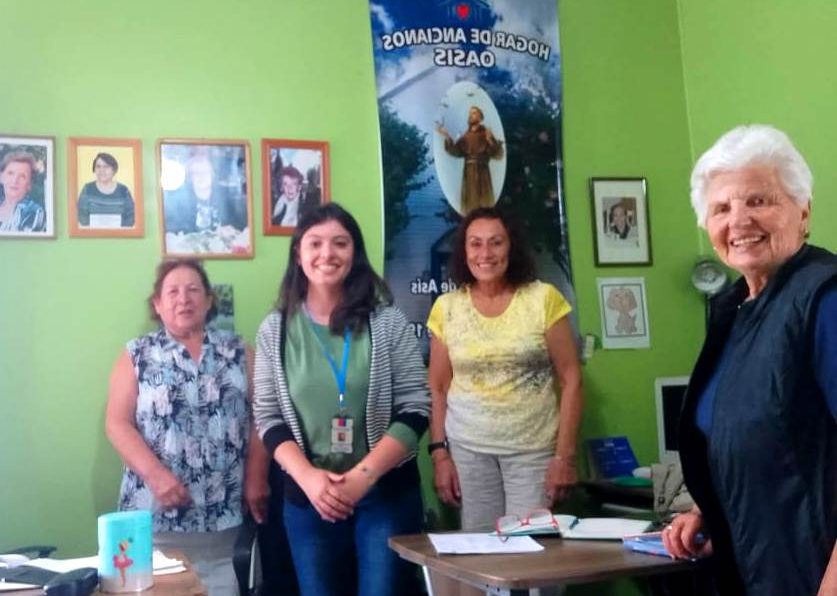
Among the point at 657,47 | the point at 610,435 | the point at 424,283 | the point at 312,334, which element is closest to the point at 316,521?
the point at 312,334

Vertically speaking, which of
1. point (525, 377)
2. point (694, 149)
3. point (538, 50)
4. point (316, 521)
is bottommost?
point (316, 521)

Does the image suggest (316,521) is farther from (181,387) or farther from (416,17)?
(416,17)

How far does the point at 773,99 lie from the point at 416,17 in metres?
1.35

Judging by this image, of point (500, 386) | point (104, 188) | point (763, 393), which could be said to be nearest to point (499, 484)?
point (500, 386)

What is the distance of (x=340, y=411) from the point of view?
2.51 metres

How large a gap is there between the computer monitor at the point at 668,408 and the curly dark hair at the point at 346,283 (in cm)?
139

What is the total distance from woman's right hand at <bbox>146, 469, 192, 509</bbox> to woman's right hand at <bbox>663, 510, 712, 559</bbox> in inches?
55.2

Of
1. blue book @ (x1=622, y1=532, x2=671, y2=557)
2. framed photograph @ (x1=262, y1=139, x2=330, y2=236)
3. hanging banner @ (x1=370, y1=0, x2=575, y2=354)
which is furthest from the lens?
hanging banner @ (x1=370, y1=0, x2=575, y2=354)

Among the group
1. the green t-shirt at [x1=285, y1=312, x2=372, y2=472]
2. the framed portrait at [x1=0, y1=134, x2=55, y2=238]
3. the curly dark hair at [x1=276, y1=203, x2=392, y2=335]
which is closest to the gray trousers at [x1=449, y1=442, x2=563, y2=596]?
the green t-shirt at [x1=285, y1=312, x2=372, y2=472]

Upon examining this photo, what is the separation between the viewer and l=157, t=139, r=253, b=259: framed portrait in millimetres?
3064

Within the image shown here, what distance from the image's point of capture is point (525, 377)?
2908 millimetres

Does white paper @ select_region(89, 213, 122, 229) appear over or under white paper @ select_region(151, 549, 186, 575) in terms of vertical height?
over

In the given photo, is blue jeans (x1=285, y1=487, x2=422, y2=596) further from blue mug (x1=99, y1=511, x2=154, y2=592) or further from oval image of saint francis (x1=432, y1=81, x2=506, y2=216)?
oval image of saint francis (x1=432, y1=81, x2=506, y2=216)

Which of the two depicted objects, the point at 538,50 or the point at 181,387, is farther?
the point at 538,50
